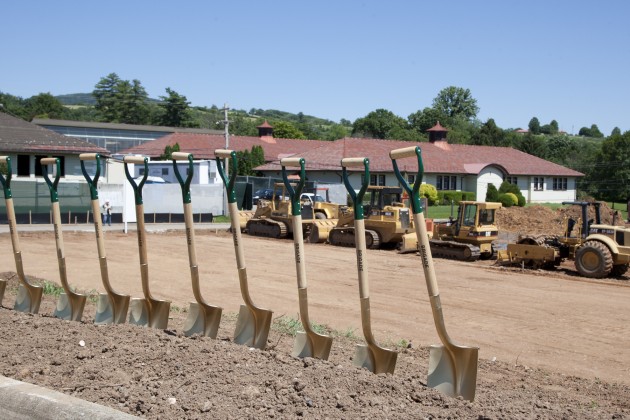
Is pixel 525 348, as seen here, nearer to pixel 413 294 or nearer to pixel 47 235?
pixel 413 294

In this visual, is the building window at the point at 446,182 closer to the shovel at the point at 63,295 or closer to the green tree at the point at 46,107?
the shovel at the point at 63,295

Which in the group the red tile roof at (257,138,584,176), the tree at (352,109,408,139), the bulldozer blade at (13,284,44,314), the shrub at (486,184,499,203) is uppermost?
the tree at (352,109,408,139)

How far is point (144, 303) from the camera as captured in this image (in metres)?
9.26

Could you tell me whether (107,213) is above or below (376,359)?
below

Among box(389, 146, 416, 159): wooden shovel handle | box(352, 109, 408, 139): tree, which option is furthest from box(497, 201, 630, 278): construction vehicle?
box(352, 109, 408, 139): tree

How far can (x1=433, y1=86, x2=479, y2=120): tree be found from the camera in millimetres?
136125

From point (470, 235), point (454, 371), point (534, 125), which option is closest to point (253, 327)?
point (454, 371)

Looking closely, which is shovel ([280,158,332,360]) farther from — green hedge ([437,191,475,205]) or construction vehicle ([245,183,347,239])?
green hedge ([437,191,475,205])

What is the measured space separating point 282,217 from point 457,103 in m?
109

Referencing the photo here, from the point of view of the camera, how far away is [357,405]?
5.70 m

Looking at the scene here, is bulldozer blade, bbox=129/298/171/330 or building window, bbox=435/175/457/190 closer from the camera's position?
bulldozer blade, bbox=129/298/171/330

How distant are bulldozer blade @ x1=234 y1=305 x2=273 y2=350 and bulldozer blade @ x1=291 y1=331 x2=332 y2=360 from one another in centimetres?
60

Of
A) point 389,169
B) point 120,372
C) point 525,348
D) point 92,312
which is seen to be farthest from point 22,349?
point 389,169

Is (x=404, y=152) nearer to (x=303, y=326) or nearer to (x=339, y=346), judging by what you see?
(x=303, y=326)
